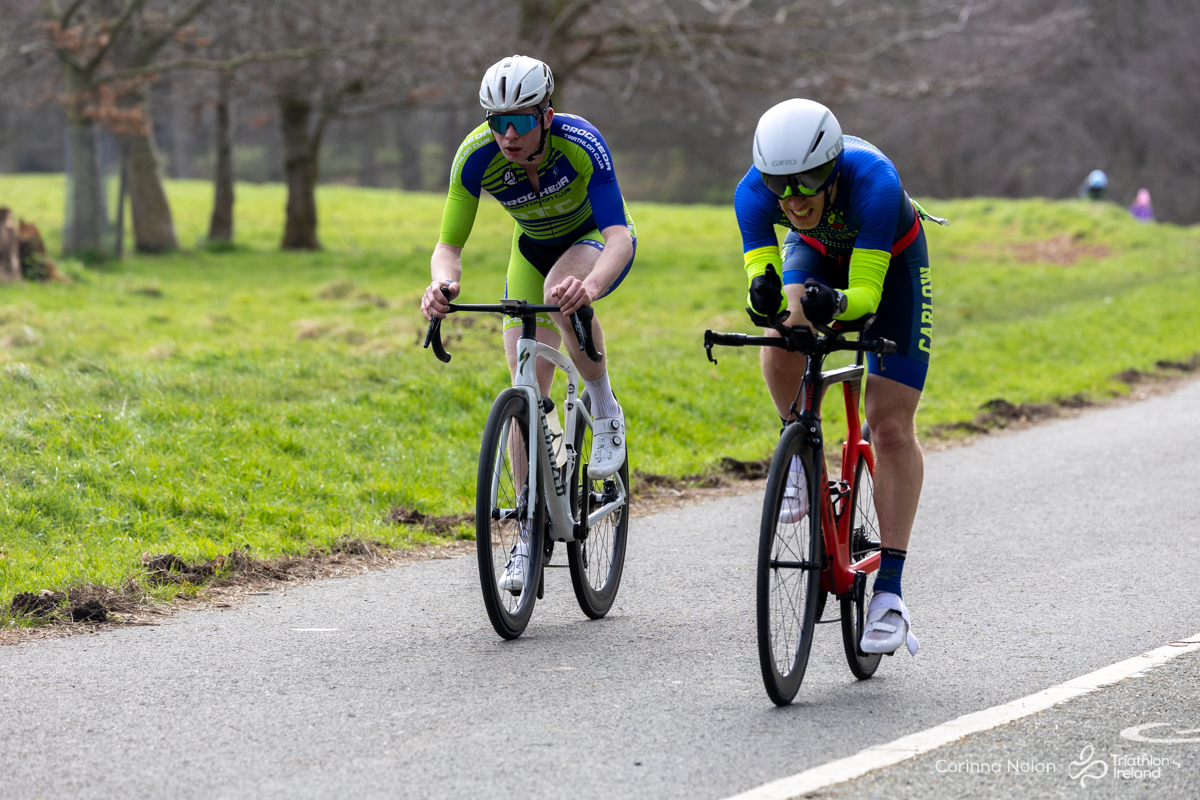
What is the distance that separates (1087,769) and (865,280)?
168cm

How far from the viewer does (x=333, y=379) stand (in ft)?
32.9

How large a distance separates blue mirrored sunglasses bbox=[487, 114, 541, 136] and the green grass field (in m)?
2.60

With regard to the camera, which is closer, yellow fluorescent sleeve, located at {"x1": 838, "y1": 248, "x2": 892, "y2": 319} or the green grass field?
yellow fluorescent sleeve, located at {"x1": 838, "y1": 248, "x2": 892, "y2": 319}

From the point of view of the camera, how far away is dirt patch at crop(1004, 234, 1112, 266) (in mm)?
25828

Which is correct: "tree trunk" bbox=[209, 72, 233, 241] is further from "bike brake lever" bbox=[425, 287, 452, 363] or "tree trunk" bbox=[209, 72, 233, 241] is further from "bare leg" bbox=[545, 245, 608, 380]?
"bike brake lever" bbox=[425, 287, 452, 363]

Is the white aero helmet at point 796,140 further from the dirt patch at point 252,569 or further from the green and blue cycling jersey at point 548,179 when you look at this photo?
the dirt patch at point 252,569

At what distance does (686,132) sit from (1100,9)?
19.5 meters

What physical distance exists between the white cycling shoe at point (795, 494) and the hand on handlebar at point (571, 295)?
1.10 meters

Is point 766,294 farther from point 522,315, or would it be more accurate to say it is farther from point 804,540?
point 522,315

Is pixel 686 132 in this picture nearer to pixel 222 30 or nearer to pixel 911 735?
pixel 222 30

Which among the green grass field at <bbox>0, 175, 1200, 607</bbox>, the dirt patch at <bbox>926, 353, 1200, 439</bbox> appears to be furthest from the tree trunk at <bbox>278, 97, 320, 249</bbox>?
the dirt patch at <bbox>926, 353, 1200, 439</bbox>

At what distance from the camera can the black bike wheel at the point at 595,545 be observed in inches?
209

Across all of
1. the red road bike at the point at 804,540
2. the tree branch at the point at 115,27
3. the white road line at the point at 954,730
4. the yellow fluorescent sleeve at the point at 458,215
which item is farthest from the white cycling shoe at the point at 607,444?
the tree branch at the point at 115,27

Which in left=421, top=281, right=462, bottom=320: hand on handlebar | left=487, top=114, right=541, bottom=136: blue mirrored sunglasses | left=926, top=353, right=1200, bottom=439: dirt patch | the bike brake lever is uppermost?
left=487, top=114, right=541, bottom=136: blue mirrored sunglasses
